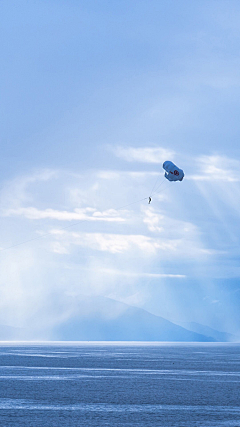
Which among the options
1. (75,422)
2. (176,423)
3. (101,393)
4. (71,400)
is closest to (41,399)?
(71,400)

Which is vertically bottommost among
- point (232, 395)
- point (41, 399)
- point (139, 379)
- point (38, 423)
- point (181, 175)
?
point (38, 423)

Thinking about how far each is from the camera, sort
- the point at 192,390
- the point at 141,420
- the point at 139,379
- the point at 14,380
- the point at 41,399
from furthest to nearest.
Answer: the point at 139,379
the point at 14,380
the point at 192,390
the point at 41,399
the point at 141,420

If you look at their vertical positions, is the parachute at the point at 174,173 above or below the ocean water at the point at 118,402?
above

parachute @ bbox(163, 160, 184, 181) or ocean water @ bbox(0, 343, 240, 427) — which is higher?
parachute @ bbox(163, 160, 184, 181)

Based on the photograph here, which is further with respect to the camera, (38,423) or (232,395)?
(232,395)

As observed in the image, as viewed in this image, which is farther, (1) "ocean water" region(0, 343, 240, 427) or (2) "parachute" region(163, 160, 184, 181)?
(2) "parachute" region(163, 160, 184, 181)

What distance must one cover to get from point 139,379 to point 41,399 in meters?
35.1

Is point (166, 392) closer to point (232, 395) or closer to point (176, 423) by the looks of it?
point (232, 395)

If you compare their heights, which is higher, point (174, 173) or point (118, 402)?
point (174, 173)

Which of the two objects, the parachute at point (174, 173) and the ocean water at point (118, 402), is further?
the parachute at point (174, 173)

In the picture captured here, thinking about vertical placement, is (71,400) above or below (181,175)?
below

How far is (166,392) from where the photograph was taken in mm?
73250

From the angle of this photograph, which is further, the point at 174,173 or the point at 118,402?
the point at 174,173

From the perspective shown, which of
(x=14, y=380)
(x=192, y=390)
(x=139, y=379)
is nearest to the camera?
(x=192, y=390)
